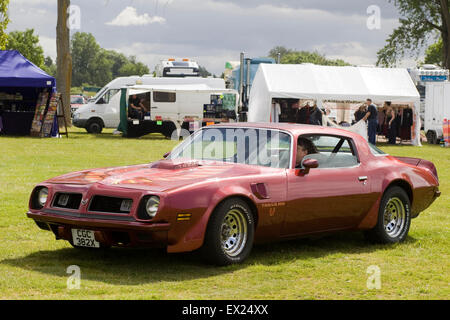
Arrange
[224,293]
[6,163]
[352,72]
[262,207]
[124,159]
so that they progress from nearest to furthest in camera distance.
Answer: [224,293] → [262,207] → [6,163] → [124,159] → [352,72]

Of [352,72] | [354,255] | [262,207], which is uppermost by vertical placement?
[352,72]

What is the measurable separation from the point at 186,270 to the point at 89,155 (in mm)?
14402

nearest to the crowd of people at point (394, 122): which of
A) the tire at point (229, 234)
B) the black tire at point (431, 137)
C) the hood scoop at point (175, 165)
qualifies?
the black tire at point (431, 137)

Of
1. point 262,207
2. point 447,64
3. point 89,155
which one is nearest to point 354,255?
point 262,207

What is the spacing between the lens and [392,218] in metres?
8.55

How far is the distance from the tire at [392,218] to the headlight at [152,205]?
2.87 meters

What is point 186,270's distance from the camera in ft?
22.4

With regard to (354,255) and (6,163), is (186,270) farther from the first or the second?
(6,163)

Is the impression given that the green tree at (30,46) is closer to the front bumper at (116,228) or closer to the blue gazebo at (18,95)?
the blue gazebo at (18,95)

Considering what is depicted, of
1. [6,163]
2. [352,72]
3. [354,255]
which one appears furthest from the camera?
[352,72]

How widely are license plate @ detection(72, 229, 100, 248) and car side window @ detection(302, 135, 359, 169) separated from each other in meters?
2.43

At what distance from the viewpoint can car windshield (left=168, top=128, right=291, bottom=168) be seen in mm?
7637

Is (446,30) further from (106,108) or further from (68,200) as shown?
(68,200)
